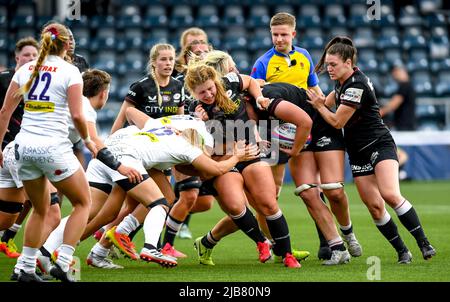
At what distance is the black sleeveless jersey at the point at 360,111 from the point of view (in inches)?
292

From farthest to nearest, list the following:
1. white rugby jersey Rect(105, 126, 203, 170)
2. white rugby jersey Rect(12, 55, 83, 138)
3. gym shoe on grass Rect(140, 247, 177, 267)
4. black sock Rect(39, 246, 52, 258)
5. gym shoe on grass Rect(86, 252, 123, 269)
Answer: gym shoe on grass Rect(86, 252, 123, 269) → white rugby jersey Rect(105, 126, 203, 170) → gym shoe on grass Rect(140, 247, 177, 267) → black sock Rect(39, 246, 52, 258) → white rugby jersey Rect(12, 55, 83, 138)

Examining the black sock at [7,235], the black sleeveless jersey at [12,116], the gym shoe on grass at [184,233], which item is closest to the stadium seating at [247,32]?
the gym shoe on grass at [184,233]

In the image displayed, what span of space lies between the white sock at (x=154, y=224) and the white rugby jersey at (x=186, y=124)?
25.7 inches

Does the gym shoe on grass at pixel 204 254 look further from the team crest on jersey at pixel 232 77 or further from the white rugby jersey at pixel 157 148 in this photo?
the team crest on jersey at pixel 232 77

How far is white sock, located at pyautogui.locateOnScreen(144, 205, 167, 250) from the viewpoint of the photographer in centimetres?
694

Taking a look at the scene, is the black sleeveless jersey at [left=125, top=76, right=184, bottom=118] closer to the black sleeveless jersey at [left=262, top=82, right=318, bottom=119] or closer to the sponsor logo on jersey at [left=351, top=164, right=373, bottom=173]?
Answer: the black sleeveless jersey at [left=262, top=82, right=318, bottom=119]

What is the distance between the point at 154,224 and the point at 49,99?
1.32 metres

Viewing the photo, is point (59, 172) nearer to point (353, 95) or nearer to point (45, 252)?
point (45, 252)

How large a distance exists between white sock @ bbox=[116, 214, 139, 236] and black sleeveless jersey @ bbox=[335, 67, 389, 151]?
183 centimetres

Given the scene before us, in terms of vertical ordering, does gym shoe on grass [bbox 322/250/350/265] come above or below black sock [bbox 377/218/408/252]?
below

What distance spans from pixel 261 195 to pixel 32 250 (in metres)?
1.85

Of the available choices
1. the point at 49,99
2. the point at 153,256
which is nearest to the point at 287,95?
the point at 153,256

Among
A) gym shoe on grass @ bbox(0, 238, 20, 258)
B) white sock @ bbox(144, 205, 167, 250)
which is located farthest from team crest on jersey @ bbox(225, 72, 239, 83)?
gym shoe on grass @ bbox(0, 238, 20, 258)
